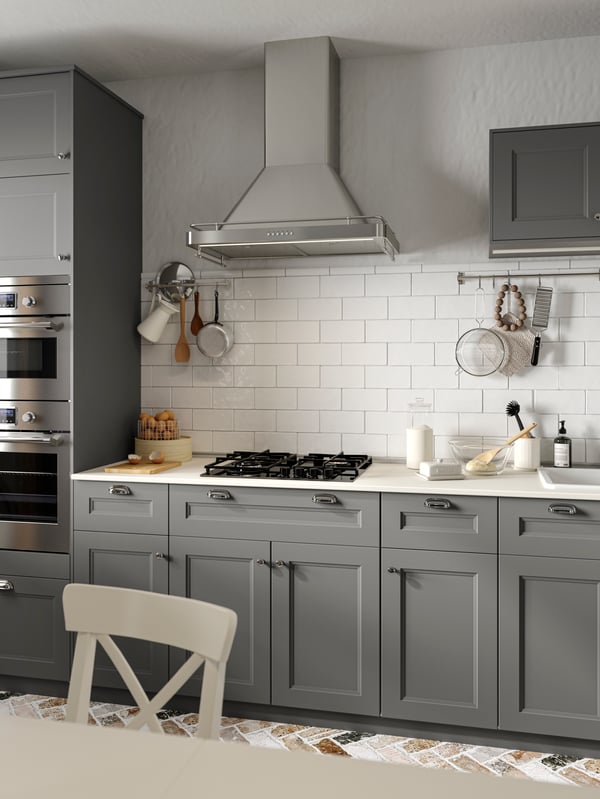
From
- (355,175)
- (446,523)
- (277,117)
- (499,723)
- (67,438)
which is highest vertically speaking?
(277,117)

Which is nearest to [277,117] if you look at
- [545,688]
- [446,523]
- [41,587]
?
[446,523]

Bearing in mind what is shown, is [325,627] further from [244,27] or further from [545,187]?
[244,27]

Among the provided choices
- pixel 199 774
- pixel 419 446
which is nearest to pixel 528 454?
pixel 419 446

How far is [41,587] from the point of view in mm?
3250

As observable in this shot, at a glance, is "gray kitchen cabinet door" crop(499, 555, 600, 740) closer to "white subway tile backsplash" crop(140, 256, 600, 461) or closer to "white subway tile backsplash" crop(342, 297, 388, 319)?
"white subway tile backsplash" crop(140, 256, 600, 461)

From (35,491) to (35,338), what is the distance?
653mm

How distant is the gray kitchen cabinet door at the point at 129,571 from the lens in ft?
10.3

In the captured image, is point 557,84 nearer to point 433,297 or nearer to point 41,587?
point 433,297

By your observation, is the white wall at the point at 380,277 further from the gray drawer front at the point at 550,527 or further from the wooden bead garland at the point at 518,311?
the gray drawer front at the point at 550,527

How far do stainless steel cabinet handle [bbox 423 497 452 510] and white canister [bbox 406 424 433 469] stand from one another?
→ 17.3 inches

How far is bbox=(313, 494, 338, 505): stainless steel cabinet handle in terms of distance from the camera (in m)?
2.93

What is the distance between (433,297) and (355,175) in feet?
2.28

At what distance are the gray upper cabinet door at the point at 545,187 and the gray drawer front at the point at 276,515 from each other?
1.24 meters

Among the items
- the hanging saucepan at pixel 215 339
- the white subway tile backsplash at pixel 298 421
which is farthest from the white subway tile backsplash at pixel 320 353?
the hanging saucepan at pixel 215 339
